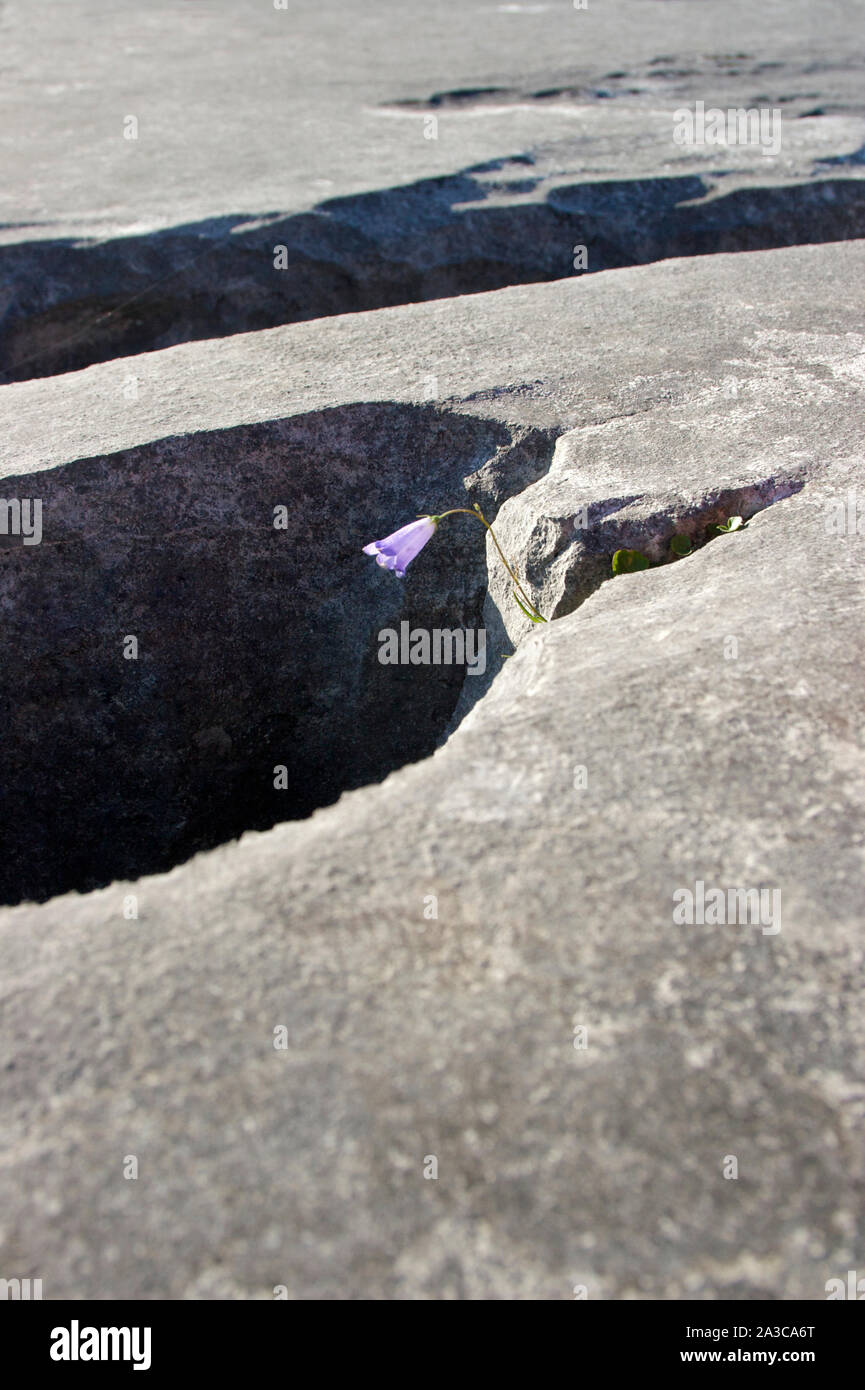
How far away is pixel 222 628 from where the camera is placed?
188 centimetres

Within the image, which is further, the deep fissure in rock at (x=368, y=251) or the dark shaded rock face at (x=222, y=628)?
the deep fissure in rock at (x=368, y=251)

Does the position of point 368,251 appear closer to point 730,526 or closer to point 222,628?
point 222,628

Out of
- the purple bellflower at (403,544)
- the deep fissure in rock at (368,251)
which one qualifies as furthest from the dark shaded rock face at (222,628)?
the deep fissure in rock at (368,251)

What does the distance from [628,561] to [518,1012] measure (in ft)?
2.78

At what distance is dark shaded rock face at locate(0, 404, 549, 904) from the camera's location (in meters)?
1.79

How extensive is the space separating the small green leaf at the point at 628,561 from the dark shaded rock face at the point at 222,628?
306mm

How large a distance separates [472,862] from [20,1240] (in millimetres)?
457

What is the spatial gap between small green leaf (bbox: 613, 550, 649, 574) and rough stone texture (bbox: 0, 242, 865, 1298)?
13 cm

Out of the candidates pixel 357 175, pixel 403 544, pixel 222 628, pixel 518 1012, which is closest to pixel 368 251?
pixel 357 175

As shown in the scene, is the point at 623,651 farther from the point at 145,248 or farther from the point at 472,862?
the point at 145,248

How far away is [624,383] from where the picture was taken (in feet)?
6.34

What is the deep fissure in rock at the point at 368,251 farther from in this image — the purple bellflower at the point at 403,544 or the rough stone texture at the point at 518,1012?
the rough stone texture at the point at 518,1012

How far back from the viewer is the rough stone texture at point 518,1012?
75 centimetres
